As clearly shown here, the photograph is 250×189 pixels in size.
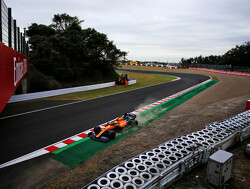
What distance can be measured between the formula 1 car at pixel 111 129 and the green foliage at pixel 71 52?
1686 cm

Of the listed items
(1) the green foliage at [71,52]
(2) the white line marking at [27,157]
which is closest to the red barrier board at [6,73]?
(2) the white line marking at [27,157]

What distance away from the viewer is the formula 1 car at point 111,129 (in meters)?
8.55

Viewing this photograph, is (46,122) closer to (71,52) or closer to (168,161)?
(168,161)

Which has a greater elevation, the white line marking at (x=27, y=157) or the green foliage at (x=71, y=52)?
the green foliage at (x=71, y=52)

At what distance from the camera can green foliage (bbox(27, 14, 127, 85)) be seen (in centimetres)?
2375

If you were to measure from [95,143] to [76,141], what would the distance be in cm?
93

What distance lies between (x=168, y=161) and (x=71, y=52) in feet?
83.6

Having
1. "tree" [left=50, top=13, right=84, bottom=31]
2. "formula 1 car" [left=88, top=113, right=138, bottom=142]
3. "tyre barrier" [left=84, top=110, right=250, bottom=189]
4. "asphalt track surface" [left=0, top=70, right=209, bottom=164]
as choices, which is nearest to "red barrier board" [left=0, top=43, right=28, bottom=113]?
"asphalt track surface" [left=0, top=70, right=209, bottom=164]

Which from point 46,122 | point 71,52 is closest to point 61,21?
point 71,52

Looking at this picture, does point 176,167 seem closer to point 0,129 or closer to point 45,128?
point 45,128

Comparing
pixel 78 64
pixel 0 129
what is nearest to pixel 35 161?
pixel 0 129

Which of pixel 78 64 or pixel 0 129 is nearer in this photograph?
pixel 0 129

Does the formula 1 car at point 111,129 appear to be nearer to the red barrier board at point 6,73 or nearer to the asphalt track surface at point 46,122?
the asphalt track surface at point 46,122

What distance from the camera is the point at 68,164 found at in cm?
660
